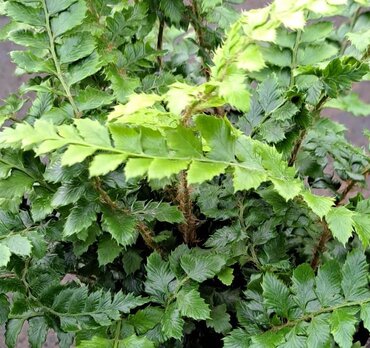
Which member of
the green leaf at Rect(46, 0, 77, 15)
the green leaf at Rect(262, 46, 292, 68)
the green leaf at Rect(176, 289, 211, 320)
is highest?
the green leaf at Rect(46, 0, 77, 15)

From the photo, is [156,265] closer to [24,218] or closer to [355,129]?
[24,218]

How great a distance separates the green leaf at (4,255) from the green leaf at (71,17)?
265 mm

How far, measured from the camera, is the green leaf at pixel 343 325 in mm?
626

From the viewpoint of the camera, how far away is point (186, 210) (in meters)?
0.72

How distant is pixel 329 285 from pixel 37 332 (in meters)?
0.34

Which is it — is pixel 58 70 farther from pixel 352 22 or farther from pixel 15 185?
pixel 352 22

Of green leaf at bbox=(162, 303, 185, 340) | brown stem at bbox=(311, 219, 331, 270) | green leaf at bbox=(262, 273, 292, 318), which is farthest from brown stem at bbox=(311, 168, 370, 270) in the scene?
green leaf at bbox=(162, 303, 185, 340)

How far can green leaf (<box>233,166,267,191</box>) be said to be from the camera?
56 cm

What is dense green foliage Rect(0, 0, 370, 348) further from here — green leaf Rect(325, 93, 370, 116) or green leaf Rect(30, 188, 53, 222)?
green leaf Rect(325, 93, 370, 116)

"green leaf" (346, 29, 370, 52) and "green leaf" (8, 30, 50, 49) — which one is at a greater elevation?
"green leaf" (8, 30, 50, 49)

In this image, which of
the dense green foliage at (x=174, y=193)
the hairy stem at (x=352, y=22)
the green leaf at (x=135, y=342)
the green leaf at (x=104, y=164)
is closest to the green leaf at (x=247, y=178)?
the dense green foliage at (x=174, y=193)

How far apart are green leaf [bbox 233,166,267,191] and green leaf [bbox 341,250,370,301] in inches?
6.6

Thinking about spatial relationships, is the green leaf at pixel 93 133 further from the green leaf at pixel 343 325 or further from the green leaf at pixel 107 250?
the green leaf at pixel 343 325

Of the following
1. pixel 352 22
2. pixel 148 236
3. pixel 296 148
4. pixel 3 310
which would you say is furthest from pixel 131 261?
pixel 352 22
